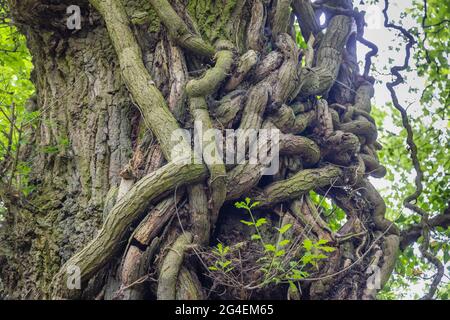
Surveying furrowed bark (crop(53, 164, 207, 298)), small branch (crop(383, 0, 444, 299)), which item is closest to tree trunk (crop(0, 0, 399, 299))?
furrowed bark (crop(53, 164, 207, 298))

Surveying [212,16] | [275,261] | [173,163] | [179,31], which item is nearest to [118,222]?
[173,163]

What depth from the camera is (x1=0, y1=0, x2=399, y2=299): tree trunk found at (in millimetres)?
2805

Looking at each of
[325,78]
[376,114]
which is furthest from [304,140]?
[376,114]

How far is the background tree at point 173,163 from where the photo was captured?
2809 mm

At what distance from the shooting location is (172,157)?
9.53 ft

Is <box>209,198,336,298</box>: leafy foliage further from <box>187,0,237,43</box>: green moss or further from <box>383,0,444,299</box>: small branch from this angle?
<box>187,0,237,43</box>: green moss

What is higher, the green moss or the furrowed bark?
the green moss

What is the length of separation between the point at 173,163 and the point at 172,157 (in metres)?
0.07

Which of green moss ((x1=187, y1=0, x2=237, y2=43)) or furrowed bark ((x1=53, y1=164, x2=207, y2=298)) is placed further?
green moss ((x1=187, y1=0, x2=237, y2=43))

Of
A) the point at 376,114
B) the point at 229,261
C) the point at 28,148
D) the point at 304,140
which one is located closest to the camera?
the point at 229,261

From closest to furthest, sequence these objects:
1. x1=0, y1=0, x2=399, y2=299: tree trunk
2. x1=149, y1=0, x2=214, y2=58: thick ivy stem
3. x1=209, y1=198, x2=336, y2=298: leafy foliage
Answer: x1=209, y1=198, x2=336, y2=298: leafy foliage < x1=0, y1=0, x2=399, y2=299: tree trunk < x1=149, y1=0, x2=214, y2=58: thick ivy stem

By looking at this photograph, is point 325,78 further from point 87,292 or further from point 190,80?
point 87,292

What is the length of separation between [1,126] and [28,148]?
10.6 inches

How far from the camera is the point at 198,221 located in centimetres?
290
